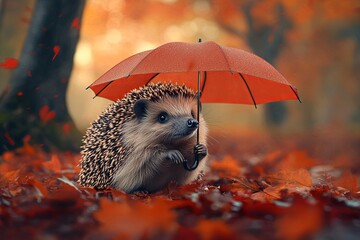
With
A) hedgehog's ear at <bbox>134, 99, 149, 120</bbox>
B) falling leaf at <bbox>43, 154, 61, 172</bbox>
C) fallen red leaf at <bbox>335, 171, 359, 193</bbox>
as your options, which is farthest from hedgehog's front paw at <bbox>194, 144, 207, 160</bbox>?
falling leaf at <bbox>43, 154, 61, 172</bbox>

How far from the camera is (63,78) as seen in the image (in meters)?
8.08

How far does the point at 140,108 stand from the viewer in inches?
189

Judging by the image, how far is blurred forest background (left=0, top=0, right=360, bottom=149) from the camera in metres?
20.6

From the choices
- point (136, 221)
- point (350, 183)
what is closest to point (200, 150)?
point (350, 183)

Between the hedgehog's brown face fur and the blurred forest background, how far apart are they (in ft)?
Result: 43.1

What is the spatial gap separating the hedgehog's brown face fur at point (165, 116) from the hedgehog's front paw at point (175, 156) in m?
0.14

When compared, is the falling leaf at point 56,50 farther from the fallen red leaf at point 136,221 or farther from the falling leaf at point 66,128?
the fallen red leaf at point 136,221

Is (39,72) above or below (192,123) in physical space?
above

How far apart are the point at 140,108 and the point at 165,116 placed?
280mm

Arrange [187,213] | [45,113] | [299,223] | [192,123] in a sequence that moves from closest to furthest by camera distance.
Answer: [299,223] → [187,213] → [192,123] → [45,113]

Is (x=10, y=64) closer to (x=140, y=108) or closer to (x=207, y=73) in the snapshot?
(x=207, y=73)

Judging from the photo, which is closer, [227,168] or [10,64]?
[227,168]

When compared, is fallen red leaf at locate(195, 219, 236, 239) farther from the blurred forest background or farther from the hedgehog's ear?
the blurred forest background

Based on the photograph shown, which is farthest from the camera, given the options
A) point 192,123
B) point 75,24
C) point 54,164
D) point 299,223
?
point 75,24
